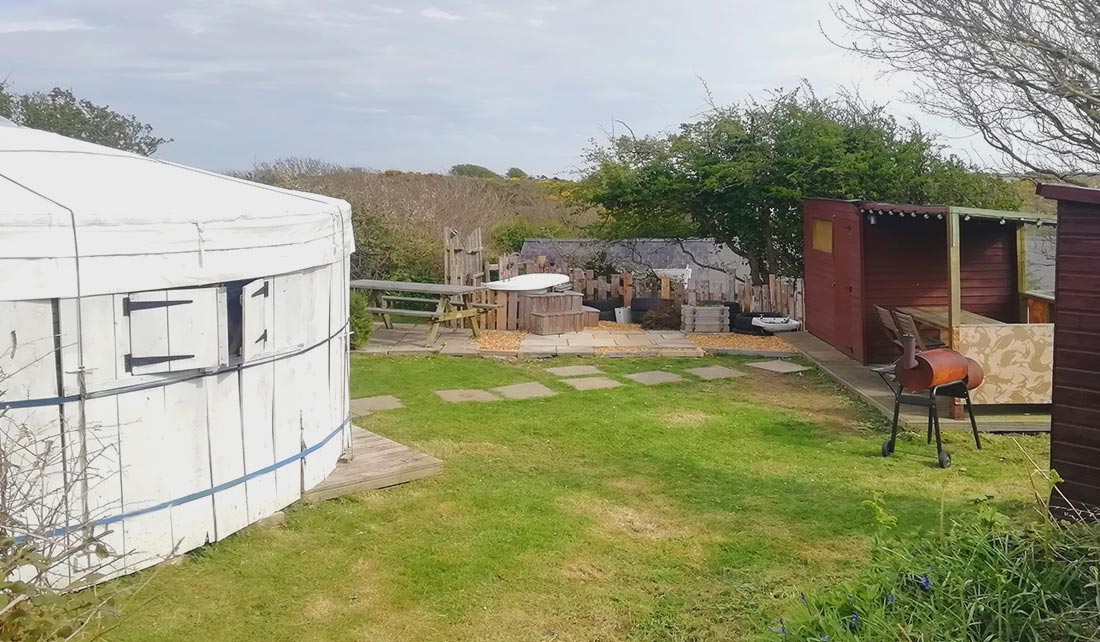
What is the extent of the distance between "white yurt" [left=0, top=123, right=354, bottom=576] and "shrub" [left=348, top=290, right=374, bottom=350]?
5803 millimetres

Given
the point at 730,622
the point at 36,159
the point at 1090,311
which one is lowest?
the point at 730,622

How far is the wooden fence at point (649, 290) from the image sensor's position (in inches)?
520

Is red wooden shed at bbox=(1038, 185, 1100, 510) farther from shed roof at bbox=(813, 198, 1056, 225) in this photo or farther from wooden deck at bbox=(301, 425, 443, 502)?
wooden deck at bbox=(301, 425, 443, 502)

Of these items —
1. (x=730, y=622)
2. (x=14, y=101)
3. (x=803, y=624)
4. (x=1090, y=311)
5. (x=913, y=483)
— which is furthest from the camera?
(x=14, y=101)

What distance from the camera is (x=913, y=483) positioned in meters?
6.12

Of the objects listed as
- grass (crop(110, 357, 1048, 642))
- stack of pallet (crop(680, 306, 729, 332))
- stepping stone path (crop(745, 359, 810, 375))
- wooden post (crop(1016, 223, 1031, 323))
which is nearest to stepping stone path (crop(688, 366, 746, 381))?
stepping stone path (crop(745, 359, 810, 375))

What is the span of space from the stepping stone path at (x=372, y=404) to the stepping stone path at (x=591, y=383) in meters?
2.03

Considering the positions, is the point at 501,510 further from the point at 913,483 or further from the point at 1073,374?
the point at 1073,374

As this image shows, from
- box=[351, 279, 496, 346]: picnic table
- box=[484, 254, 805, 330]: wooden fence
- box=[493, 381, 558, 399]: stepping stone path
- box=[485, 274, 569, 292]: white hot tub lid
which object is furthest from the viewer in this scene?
box=[484, 254, 805, 330]: wooden fence

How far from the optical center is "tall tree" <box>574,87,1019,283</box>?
41.9 feet

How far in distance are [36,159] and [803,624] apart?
4.91 meters

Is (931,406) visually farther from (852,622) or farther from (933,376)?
(852,622)

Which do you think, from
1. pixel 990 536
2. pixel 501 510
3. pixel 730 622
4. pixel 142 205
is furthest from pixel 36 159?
pixel 990 536

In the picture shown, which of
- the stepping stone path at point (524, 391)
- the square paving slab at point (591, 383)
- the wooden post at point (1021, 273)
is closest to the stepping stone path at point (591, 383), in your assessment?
the square paving slab at point (591, 383)
